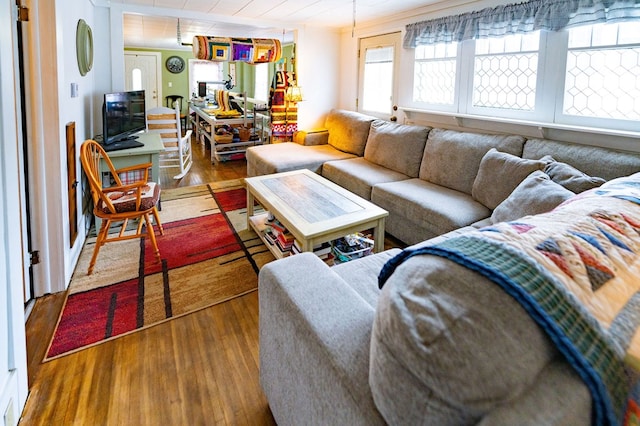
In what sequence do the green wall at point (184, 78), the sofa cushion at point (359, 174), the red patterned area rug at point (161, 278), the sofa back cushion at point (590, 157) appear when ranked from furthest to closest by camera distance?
the green wall at point (184, 78) < the sofa cushion at point (359, 174) < the sofa back cushion at point (590, 157) < the red patterned area rug at point (161, 278)

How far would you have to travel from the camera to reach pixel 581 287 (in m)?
0.71

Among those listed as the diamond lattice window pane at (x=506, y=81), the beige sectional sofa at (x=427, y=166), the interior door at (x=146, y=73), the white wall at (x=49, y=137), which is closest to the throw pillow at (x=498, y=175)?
the beige sectional sofa at (x=427, y=166)

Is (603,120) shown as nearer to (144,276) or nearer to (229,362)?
(229,362)

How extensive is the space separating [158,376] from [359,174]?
97.0 inches

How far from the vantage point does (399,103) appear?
4391mm

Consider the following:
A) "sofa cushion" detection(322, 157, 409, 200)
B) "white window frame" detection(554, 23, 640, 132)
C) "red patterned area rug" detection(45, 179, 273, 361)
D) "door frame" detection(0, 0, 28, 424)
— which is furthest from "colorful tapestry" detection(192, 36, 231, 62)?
"white window frame" detection(554, 23, 640, 132)

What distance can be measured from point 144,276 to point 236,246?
29.0 inches

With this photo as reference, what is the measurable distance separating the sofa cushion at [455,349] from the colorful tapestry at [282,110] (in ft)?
15.7

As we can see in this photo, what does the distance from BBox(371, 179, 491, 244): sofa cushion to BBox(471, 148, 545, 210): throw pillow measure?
9 centimetres

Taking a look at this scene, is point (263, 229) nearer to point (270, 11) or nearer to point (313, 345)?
point (313, 345)

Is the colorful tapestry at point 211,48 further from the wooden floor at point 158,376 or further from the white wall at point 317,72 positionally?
the wooden floor at point 158,376

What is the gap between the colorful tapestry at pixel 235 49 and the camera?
4746 mm

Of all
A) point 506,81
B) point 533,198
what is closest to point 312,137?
point 506,81

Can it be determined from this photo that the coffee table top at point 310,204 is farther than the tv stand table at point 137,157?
No
